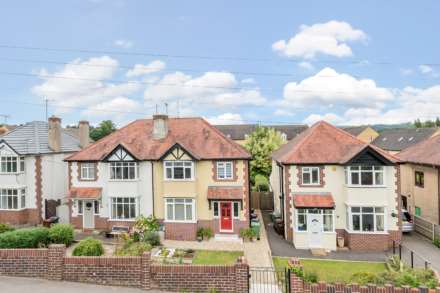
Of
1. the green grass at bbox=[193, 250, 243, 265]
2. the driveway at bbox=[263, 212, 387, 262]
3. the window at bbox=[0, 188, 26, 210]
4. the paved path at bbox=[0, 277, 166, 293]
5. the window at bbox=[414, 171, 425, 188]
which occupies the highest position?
the window at bbox=[414, 171, 425, 188]

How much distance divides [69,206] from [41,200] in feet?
9.73

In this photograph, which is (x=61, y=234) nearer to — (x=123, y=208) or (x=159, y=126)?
(x=123, y=208)

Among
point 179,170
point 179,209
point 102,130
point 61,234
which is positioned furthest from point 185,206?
point 102,130

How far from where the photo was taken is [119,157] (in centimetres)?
2223

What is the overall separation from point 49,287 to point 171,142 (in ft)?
44.8

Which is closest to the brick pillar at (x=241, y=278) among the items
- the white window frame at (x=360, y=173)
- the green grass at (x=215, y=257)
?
the green grass at (x=215, y=257)

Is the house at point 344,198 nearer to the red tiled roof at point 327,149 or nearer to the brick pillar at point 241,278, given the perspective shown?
the red tiled roof at point 327,149

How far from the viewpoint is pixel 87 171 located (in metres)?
23.4

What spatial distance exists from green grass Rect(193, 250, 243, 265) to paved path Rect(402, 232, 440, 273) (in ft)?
31.8

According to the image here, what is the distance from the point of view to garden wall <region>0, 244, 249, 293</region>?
1126 centimetres

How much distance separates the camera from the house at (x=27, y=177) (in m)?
24.5

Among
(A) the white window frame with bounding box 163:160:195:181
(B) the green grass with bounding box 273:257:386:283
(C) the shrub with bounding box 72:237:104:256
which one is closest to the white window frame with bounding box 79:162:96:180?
(A) the white window frame with bounding box 163:160:195:181

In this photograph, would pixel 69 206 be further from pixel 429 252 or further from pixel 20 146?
pixel 429 252

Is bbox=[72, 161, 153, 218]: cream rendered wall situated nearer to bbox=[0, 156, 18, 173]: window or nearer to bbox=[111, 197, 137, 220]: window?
bbox=[111, 197, 137, 220]: window
